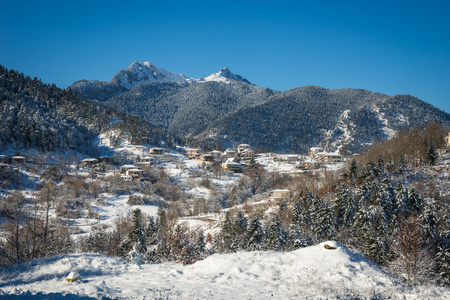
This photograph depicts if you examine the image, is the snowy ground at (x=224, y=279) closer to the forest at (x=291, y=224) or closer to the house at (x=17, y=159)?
the forest at (x=291, y=224)

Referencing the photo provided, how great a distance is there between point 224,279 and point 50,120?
112539 mm

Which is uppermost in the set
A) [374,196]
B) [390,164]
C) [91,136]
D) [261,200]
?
[91,136]

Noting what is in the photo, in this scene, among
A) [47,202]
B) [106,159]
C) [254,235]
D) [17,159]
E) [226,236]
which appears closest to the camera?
[47,202]

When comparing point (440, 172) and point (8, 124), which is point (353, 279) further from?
point (8, 124)

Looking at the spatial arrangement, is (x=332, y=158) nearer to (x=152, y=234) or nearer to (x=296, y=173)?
(x=296, y=173)

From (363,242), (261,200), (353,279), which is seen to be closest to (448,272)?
(363,242)

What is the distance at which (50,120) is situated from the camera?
104 meters

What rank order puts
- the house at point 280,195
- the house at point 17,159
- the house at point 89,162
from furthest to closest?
1. the house at point 89,162
2. the house at point 17,159
3. the house at point 280,195

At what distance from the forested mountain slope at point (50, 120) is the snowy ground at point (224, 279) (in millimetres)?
95665

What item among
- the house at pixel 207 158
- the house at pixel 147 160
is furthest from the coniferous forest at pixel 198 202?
the house at pixel 207 158

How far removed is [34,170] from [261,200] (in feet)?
213

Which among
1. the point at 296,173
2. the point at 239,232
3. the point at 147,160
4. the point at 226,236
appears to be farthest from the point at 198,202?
the point at 296,173

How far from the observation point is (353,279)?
13.3 meters

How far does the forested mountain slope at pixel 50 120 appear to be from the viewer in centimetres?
9462
